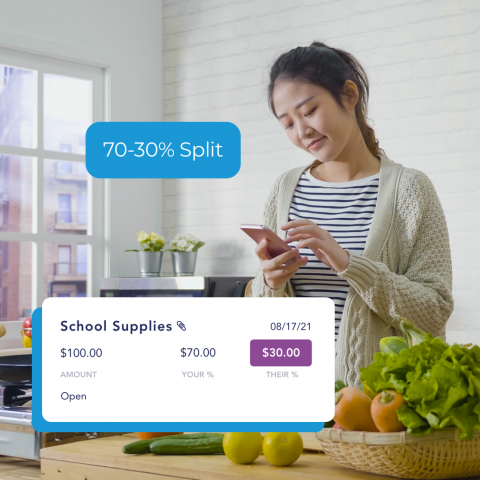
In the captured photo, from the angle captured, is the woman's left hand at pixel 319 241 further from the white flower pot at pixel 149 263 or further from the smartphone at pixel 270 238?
the white flower pot at pixel 149 263

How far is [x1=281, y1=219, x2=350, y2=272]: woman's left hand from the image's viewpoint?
1352 millimetres

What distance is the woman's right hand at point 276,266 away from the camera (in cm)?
142

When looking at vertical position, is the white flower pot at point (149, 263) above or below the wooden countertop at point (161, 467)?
above

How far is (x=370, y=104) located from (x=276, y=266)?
2.15m

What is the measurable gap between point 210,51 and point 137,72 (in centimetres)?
46

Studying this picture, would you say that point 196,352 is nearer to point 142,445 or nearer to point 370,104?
point 142,445

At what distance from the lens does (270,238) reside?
139 centimetres

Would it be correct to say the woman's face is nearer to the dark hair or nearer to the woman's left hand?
the dark hair

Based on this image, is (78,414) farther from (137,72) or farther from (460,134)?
(137,72)

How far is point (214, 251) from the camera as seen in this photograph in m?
3.88

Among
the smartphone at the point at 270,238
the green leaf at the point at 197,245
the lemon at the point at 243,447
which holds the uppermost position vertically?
the green leaf at the point at 197,245

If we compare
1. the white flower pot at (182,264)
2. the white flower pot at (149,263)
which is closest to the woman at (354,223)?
the white flower pot at (182,264)

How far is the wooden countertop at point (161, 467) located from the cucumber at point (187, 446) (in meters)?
0.01

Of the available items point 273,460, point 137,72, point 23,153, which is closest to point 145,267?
point 23,153
